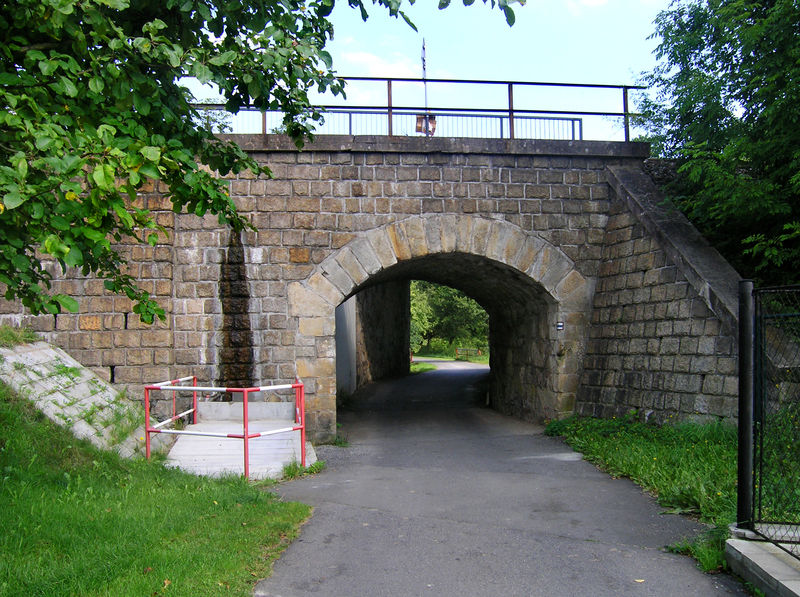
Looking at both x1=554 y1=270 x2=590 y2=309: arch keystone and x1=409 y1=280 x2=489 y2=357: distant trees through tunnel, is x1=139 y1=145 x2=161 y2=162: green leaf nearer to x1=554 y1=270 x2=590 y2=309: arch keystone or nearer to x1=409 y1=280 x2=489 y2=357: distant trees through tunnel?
x1=554 y1=270 x2=590 y2=309: arch keystone

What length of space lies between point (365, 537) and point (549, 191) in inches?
262

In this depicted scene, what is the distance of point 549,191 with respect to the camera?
979 cm

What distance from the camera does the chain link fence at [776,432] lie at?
3.96m

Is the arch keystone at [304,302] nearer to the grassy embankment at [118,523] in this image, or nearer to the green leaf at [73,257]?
the grassy embankment at [118,523]

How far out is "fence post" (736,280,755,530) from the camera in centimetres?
398

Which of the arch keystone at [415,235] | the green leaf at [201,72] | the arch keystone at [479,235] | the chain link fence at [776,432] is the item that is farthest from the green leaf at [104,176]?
the arch keystone at [479,235]

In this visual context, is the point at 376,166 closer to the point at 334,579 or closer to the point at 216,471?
the point at 216,471

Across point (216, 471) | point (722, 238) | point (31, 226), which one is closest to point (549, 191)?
point (722, 238)

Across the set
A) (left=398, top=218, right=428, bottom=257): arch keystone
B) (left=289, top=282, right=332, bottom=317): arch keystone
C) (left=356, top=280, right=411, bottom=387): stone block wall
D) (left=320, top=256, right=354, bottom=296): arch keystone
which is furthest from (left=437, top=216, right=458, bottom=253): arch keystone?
(left=356, top=280, right=411, bottom=387): stone block wall

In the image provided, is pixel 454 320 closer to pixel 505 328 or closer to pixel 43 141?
pixel 505 328

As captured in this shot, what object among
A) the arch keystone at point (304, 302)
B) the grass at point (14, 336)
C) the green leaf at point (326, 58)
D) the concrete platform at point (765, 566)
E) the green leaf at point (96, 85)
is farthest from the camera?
the arch keystone at point (304, 302)

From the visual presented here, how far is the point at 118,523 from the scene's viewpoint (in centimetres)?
441

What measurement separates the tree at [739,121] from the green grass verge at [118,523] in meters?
6.17

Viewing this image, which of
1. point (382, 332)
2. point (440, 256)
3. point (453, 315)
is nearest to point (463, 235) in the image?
point (440, 256)
